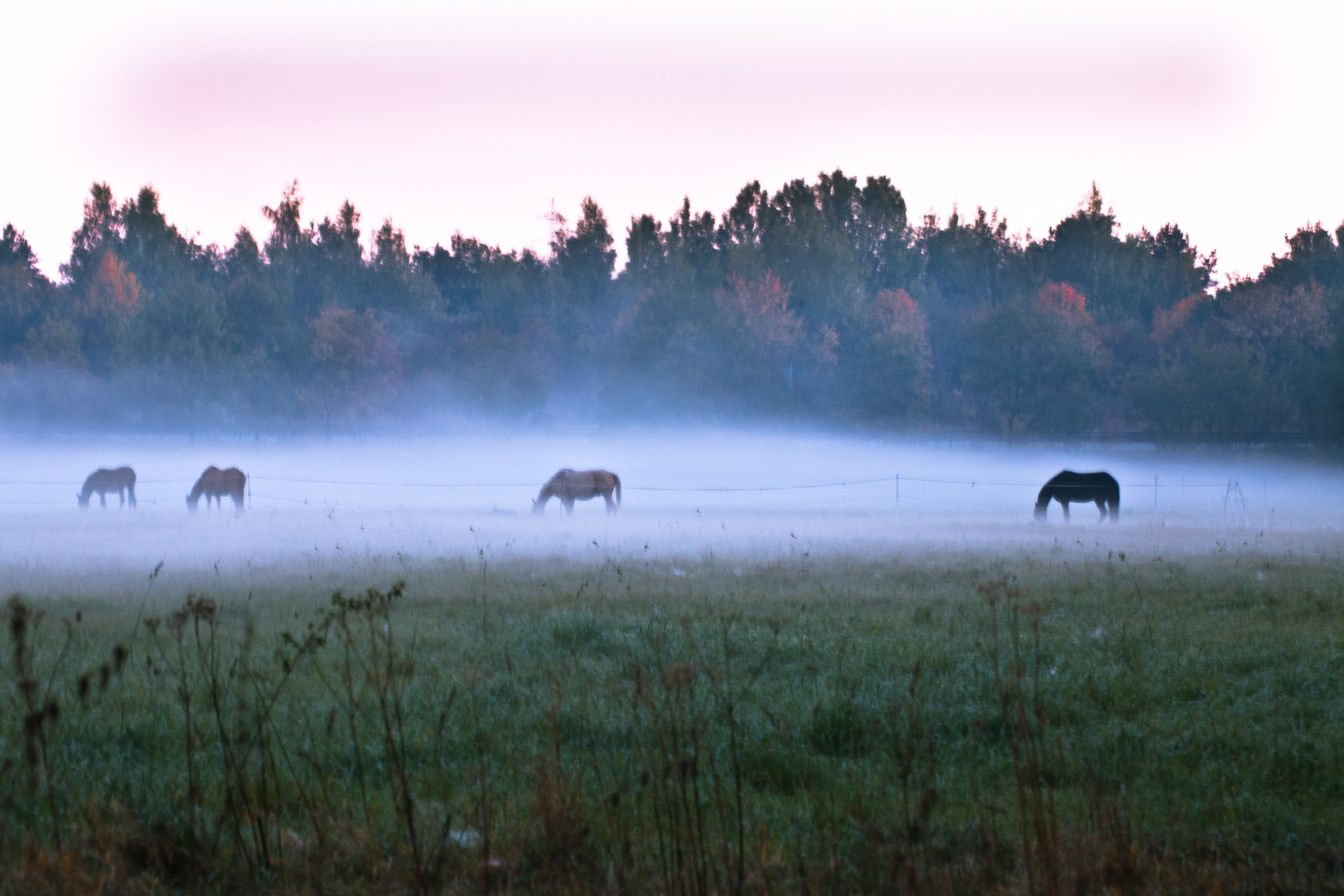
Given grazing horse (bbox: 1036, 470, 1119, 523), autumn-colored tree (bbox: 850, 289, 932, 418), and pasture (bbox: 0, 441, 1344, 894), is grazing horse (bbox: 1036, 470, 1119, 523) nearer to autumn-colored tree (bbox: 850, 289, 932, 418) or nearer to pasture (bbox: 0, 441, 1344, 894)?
pasture (bbox: 0, 441, 1344, 894)

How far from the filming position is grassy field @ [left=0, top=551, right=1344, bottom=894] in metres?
3.78

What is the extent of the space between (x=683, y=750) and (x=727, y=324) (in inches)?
2384

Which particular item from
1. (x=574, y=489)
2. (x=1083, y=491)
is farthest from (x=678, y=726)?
(x=1083, y=491)

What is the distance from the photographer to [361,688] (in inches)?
267

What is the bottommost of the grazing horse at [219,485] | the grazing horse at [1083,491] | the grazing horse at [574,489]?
the grazing horse at [1083,491]

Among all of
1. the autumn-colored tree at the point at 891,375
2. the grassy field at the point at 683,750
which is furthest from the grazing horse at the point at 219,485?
the autumn-colored tree at the point at 891,375

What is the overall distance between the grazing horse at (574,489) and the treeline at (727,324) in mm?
34334

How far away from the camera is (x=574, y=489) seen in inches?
1163

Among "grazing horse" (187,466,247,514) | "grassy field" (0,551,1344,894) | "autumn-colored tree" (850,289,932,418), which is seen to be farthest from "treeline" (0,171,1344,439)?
"grassy field" (0,551,1344,894)

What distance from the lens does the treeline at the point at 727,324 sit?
5947 cm

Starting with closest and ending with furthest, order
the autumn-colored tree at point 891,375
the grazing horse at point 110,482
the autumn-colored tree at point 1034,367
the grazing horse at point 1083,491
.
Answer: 1. the grazing horse at point 1083,491
2. the grazing horse at point 110,482
3. the autumn-colored tree at point 1034,367
4. the autumn-colored tree at point 891,375

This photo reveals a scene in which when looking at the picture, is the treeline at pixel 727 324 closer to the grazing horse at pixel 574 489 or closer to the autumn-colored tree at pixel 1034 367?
the autumn-colored tree at pixel 1034 367

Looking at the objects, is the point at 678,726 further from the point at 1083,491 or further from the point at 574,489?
the point at 1083,491

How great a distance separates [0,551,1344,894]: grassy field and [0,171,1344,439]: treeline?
51.0 metres
